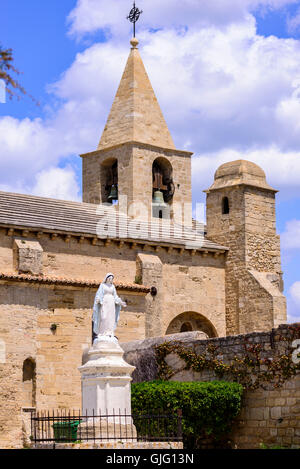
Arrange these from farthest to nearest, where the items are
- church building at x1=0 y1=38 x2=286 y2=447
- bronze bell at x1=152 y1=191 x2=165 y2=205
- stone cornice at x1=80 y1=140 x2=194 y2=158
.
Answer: bronze bell at x1=152 y1=191 x2=165 y2=205
stone cornice at x1=80 y1=140 x2=194 y2=158
church building at x1=0 y1=38 x2=286 y2=447

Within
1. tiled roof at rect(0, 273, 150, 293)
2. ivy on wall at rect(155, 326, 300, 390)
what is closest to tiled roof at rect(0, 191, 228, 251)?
tiled roof at rect(0, 273, 150, 293)

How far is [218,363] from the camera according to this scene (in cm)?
2250

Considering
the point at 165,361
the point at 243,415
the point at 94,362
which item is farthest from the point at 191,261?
the point at 94,362

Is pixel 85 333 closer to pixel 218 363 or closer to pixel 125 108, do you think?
pixel 218 363

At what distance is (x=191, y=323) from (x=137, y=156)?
724 centimetres

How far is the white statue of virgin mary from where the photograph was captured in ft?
60.7

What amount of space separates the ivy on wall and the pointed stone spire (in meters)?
15.2

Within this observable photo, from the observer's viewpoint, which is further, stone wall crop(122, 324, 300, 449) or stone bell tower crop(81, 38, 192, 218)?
stone bell tower crop(81, 38, 192, 218)

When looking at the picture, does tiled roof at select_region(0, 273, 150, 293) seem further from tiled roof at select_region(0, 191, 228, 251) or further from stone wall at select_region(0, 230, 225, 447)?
tiled roof at select_region(0, 191, 228, 251)

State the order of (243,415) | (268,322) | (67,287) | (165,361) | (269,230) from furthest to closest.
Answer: (269,230), (268,322), (67,287), (165,361), (243,415)

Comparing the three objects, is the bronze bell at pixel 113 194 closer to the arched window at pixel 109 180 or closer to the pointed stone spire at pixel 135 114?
the arched window at pixel 109 180

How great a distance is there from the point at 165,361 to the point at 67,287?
5.79 m

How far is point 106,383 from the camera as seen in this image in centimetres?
1775

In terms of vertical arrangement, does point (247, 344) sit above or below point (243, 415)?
above
